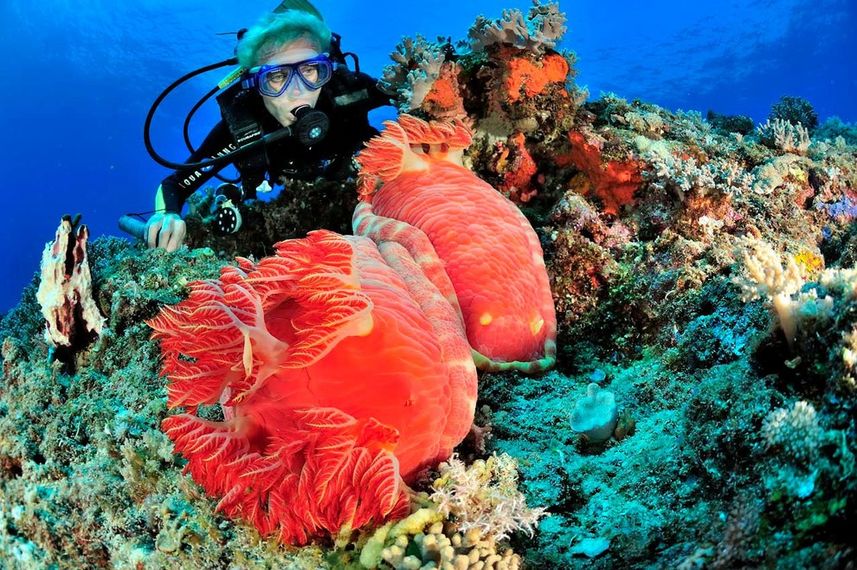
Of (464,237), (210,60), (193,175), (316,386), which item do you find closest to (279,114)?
(193,175)

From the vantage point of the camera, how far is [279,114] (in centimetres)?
545

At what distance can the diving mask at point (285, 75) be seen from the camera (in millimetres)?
5121

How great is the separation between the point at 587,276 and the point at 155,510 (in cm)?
284

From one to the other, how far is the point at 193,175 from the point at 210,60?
2143 inches

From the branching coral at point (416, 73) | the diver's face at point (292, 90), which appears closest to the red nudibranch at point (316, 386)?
the branching coral at point (416, 73)

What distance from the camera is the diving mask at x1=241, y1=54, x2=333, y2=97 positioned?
5.12m

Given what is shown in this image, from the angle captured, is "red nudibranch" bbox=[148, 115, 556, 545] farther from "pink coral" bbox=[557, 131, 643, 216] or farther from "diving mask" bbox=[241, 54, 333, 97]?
"diving mask" bbox=[241, 54, 333, 97]

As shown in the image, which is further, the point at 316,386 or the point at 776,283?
the point at 316,386

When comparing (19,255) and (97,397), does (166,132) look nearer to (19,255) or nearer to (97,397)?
(19,255)

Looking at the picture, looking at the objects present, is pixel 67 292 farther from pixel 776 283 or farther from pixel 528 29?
pixel 776 283

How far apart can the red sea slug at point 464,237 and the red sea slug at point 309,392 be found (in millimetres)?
724

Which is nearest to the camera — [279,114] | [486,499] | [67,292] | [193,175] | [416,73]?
[486,499]

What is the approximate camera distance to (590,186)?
3939mm

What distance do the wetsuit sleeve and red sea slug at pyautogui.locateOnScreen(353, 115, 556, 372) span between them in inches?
96.1
